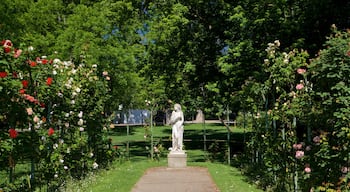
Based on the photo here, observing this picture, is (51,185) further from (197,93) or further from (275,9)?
(197,93)

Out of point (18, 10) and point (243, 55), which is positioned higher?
point (18, 10)

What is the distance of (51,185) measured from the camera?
9.02 metres

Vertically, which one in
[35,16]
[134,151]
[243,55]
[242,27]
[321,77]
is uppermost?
[35,16]

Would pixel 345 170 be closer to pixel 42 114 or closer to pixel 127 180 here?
pixel 42 114

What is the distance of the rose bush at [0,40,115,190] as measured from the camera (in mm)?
5434

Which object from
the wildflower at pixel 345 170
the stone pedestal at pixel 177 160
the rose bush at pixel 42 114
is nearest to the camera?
the rose bush at pixel 42 114

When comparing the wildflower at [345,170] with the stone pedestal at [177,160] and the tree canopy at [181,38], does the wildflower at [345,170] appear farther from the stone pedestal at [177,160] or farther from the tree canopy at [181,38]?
the stone pedestal at [177,160]

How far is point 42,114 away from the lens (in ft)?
27.6

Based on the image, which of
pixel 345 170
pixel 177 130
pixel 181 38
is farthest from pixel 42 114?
pixel 181 38

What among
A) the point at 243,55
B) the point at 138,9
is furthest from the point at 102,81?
the point at 138,9

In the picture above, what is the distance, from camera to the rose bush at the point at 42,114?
5.43 meters

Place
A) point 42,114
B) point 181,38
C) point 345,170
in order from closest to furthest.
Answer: point 345,170, point 42,114, point 181,38

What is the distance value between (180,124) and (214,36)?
4.65m

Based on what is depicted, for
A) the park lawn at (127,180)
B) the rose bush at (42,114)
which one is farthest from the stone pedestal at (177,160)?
the rose bush at (42,114)
